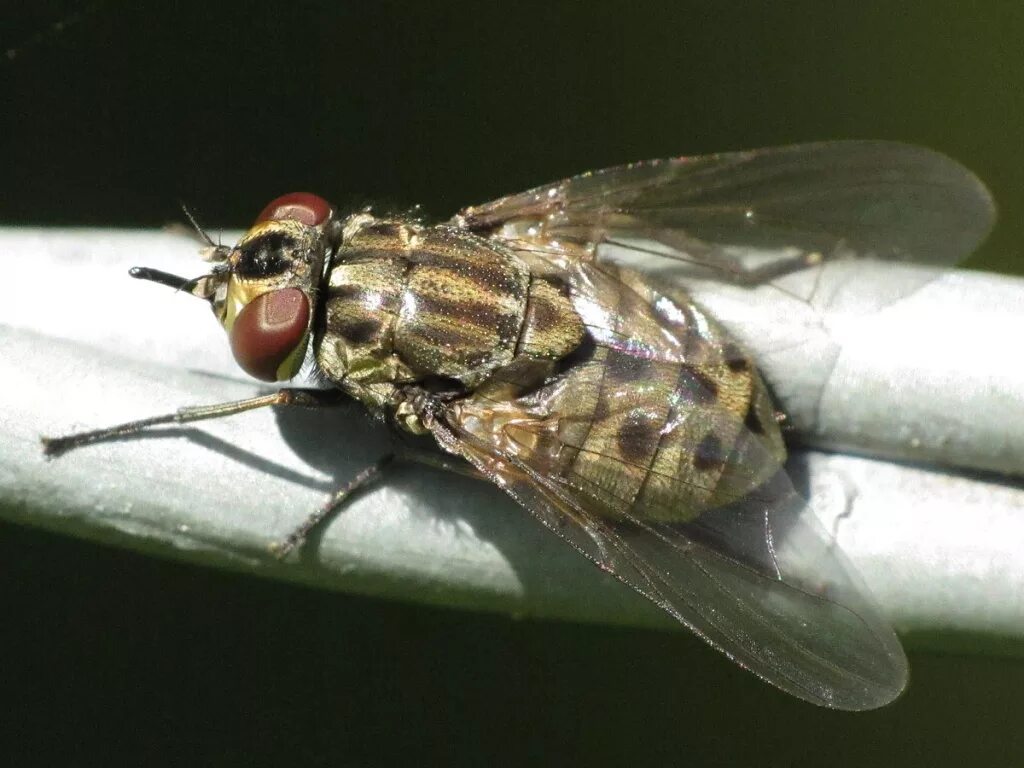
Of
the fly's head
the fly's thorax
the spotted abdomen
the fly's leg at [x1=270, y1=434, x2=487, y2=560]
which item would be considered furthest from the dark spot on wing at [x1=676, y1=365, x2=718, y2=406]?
Result: the fly's head

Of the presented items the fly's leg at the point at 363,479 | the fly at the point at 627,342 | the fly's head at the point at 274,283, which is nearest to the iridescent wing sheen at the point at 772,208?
the fly at the point at 627,342

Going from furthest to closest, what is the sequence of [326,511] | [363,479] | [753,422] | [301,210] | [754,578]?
1. [301,210]
2. [753,422]
3. [754,578]
4. [363,479]
5. [326,511]

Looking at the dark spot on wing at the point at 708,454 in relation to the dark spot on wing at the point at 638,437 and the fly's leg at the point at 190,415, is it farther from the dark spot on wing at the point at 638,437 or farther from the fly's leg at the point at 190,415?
the fly's leg at the point at 190,415

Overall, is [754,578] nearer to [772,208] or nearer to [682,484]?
[682,484]

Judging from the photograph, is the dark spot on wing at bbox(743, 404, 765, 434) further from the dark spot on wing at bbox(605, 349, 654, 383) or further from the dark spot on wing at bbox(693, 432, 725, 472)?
the dark spot on wing at bbox(605, 349, 654, 383)

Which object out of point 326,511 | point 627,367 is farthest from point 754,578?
point 326,511

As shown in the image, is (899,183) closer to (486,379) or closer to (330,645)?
(486,379)

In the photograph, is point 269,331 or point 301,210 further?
point 301,210

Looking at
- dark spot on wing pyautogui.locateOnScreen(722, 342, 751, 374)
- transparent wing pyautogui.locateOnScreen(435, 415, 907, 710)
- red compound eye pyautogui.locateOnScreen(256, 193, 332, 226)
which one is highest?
red compound eye pyautogui.locateOnScreen(256, 193, 332, 226)
